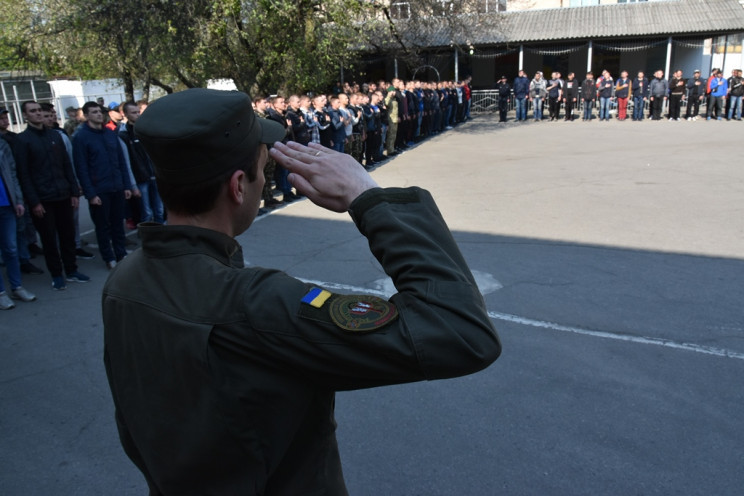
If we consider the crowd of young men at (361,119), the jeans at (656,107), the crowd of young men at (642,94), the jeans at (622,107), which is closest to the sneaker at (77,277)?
the crowd of young men at (361,119)

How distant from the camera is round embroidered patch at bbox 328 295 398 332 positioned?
115cm

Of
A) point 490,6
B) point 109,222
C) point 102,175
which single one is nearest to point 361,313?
point 102,175

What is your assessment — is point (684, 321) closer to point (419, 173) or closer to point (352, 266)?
point (352, 266)

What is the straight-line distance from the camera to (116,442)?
3688mm

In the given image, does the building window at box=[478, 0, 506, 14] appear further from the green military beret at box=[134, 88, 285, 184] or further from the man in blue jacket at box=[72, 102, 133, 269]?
the green military beret at box=[134, 88, 285, 184]

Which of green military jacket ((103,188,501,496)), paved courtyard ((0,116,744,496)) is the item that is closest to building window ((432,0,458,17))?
paved courtyard ((0,116,744,496))

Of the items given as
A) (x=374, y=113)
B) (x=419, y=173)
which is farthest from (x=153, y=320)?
(x=374, y=113)

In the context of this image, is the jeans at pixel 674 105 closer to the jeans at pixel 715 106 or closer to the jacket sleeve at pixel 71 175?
the jeans at pixel 715 106

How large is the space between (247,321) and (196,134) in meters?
0.39

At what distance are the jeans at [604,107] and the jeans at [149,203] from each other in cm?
1859

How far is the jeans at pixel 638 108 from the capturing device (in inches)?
866

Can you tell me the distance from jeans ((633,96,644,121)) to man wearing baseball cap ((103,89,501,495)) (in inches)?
919

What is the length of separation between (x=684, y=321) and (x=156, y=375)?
188 inches

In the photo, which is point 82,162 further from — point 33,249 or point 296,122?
point 296,122
